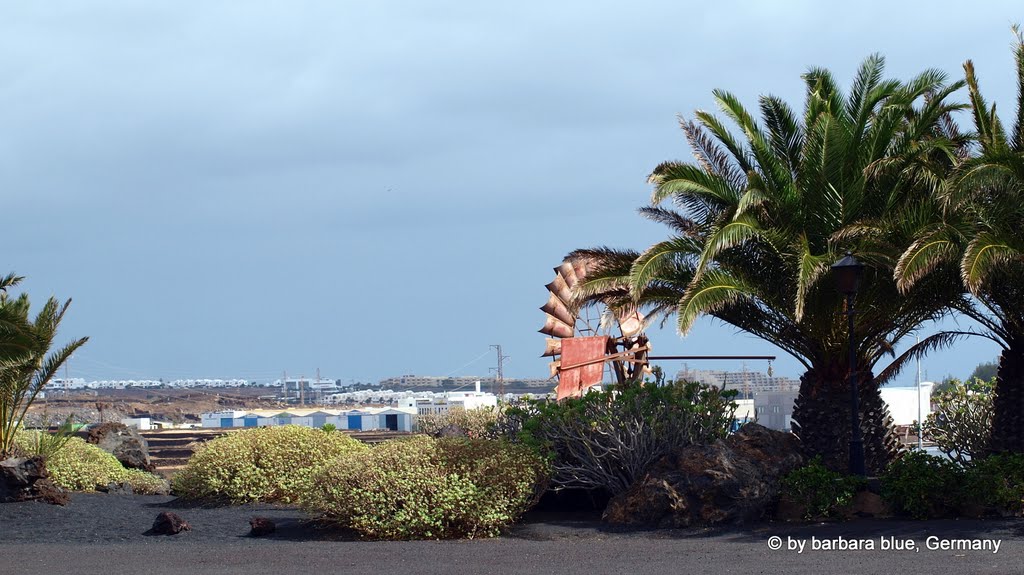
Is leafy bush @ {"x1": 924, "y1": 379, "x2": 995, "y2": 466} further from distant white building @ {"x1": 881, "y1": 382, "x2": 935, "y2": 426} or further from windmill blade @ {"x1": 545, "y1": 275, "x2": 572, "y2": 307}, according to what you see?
distant white building @ {"x1": 881, "y1": 382, "x2": 935, "y2": 426}

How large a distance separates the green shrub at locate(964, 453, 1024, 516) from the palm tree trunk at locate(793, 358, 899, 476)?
1.86 meters

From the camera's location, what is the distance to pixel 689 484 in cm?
1299

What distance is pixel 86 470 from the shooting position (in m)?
20.2

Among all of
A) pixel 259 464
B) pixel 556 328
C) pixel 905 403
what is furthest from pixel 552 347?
pixel 905 403

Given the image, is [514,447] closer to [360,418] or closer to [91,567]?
[91,567]

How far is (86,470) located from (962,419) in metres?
15.1

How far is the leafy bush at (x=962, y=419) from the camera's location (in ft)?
53.3

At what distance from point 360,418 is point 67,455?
82.6 m

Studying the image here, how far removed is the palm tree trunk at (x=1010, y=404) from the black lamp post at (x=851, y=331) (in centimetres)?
165

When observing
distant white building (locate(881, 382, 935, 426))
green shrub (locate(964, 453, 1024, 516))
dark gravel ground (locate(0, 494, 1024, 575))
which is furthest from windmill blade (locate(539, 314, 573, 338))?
distant white building (locate(881, 382, 935, 426))

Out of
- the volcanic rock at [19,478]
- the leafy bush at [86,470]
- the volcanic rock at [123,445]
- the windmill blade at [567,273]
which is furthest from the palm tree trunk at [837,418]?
the volcanic rock at [123,445]

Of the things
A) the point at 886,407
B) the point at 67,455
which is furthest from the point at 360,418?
the point at 886,407

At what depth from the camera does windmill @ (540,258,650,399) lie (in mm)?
19734

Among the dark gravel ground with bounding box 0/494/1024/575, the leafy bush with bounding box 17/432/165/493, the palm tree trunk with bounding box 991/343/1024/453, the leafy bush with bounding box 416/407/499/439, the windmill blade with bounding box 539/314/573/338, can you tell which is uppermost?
the windmill blade with bounding box 539/314/573/338
